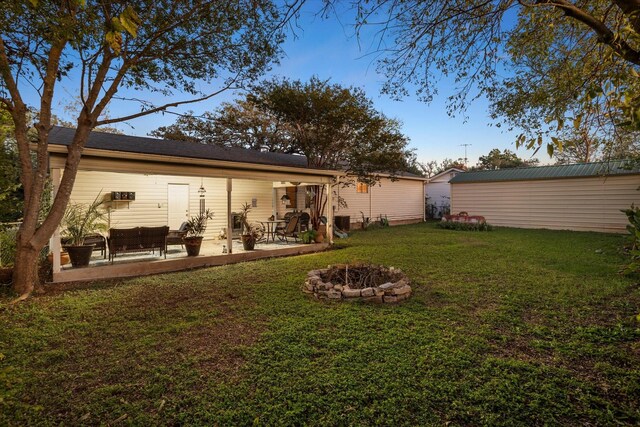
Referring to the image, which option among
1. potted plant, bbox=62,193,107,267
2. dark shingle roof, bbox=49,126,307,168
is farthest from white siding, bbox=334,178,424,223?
potted plant, bbox=62,193,107,267

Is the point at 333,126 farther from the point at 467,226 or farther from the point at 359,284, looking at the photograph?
the point at 359,284

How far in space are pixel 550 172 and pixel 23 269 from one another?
18.8m

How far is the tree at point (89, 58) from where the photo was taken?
16.5 feet

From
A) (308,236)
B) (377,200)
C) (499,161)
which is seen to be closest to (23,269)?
(308,236)

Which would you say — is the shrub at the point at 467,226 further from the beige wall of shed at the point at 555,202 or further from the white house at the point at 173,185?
the white house at the point at 173,185

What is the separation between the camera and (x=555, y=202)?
1524 centimetres

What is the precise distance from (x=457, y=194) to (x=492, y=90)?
49.9 feet

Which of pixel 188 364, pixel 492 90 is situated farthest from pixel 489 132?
pixel 188 364

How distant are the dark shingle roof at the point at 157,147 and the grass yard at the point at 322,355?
5.51m

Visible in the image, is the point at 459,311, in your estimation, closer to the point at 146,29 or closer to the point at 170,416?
the point at 170,416

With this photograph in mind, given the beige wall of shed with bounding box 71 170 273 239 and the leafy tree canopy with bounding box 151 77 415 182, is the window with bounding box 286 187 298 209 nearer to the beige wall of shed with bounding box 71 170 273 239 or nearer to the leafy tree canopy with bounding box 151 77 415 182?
the beige wall of shed with bounding box 71 170 273 239

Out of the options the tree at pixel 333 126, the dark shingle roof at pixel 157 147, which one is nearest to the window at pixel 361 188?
the tree at pixel 333 126

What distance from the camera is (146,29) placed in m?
5.90

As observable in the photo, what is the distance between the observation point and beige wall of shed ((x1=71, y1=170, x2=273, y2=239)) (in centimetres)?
925
